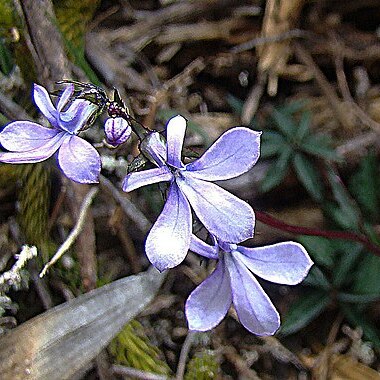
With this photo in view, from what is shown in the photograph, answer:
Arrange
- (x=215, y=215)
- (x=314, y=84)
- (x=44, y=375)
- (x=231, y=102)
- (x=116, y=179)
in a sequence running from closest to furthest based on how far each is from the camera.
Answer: (x=215, y=215), (x=44, y=375), (x=116, y=179), (x=231, y=102), (x=314, y=84)

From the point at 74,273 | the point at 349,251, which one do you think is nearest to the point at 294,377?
the point at 349,251

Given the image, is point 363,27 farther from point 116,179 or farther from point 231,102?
point 116,179

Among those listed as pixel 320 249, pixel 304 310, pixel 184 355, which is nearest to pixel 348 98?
pixel 320 249

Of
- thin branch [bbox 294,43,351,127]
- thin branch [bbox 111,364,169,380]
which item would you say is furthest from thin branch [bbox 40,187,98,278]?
thin branch [bbox 294,43,351,127]

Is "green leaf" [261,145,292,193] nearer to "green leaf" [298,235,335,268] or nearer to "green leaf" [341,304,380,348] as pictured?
"green leaf" [298,235,335,268]

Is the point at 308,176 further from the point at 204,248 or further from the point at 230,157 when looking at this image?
the point at 230,157
